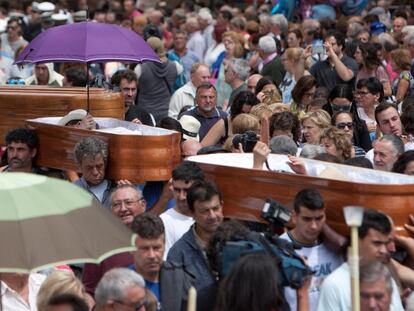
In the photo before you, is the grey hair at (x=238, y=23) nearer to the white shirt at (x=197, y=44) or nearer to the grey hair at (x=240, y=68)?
the white shirt at (x=197, y=44)

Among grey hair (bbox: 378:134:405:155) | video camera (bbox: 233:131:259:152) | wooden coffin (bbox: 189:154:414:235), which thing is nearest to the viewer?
wooden coffin (bbox: 189:154:414:235)

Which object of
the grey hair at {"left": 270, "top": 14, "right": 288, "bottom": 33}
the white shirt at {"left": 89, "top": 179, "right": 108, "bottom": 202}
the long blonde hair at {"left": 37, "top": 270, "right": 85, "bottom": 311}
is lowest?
the white shirt at {"left": 89, "top": 179, "right": 108, "bottom": 202}

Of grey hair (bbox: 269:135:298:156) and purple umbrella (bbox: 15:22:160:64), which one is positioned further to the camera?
purple umbrella (bbox: 15:22:160:64)

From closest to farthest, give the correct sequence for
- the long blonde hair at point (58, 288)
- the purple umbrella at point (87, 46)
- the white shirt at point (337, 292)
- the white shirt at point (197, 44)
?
the long blonde hair at point (58, 288) → the white shirt at point (337, 292) → the purple umbrella at point (87, 46) → the white shirt at point (197, 44)

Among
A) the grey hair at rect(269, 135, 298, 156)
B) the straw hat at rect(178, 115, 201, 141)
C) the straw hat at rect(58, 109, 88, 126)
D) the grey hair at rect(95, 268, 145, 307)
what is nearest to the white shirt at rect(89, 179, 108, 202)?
the straw hat at rect(58, 109, 88, 126)

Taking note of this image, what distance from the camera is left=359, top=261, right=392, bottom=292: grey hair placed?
22.9 feet

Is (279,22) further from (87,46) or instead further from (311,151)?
(311,151)

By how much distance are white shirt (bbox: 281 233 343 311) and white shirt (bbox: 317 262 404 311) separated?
1.25 feet

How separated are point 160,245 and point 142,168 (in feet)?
6.67

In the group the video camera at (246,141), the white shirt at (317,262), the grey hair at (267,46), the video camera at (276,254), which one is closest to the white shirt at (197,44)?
the grey hair at (267,46)

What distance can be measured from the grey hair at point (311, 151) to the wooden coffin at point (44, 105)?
213 cm

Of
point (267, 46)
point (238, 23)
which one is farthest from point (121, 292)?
point (238, 23)

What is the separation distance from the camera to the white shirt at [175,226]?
8.83 meters

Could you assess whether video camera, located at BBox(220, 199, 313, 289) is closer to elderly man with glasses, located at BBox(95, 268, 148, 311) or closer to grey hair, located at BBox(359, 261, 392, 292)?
grey hair, located at BBox(359, 261, 392, 292)
